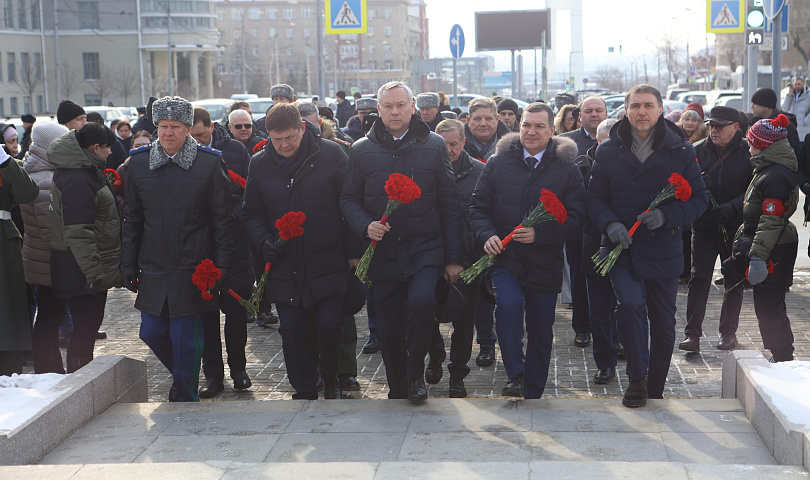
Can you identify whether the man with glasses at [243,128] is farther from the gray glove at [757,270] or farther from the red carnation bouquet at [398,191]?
the gray glove at [757,270]

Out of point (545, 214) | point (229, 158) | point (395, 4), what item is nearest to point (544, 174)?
point (545, 214)

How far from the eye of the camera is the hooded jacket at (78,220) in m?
6.31

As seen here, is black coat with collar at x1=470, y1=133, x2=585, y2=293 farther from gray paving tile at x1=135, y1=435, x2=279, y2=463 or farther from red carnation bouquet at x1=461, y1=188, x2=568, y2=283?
gray paving tile at x1=135, y1=435, x2=279, y2=463

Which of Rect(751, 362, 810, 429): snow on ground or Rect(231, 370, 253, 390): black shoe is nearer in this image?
Rect(751, 362, 810, 429): snow on ground

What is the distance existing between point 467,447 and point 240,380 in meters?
2.43

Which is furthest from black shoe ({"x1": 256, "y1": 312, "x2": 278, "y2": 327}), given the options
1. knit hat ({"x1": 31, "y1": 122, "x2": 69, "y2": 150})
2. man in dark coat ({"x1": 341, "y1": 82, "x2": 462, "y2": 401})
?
man in dark coat ({"x1": 341, "y1": 82, "x2": 462, "y2": 401})

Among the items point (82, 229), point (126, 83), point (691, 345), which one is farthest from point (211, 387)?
point (126, 83)

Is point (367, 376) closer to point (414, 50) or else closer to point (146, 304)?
point (146, 304)

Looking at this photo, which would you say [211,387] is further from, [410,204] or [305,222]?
[410,204]

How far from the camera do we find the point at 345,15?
23562 mm

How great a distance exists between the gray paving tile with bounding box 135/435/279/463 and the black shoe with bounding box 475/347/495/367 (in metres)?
2.50

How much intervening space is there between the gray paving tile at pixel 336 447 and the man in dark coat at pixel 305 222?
1.02m

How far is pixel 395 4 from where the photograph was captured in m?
139

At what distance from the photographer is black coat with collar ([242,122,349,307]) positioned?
225 inches
